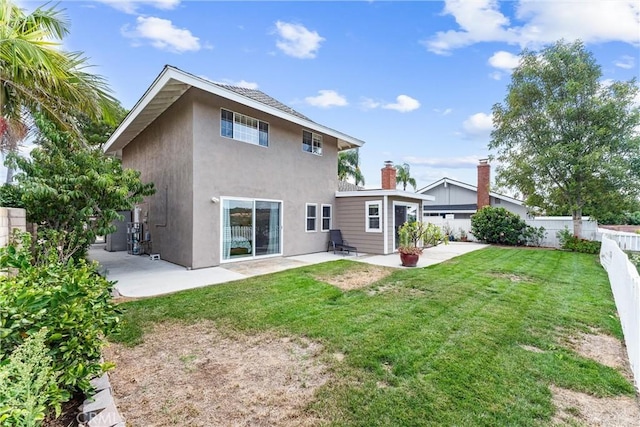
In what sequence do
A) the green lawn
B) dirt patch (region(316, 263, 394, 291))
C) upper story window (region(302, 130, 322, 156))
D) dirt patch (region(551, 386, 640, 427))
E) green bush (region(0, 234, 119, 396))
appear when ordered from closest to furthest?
green bush (region(0, 234, 119, 396)), dirt patch (region(551, 386, 640, 427)), the green lawn, dirt patch (region(316, 263, 394, 291)), upper story window (region(302, 130, 322, 156))

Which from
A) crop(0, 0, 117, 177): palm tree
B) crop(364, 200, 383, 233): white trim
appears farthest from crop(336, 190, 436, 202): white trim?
crop(0, 0, 117, 177): palm tree

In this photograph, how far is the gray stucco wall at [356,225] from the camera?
12312 millimetres

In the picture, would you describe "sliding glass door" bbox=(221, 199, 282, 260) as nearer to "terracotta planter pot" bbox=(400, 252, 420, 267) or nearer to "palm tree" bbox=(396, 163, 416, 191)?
"terracotta planter pot" bbox=(400, 252, 420, 267)

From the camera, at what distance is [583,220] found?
14.6m

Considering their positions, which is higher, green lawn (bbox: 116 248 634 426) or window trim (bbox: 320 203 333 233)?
window trim (bbox: 320 203 333 233)

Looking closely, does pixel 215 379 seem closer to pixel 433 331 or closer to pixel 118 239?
pixel 433 331

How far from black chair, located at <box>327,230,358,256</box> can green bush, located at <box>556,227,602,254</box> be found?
33.8 feet

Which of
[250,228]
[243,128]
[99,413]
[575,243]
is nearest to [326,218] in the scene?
[250,228]

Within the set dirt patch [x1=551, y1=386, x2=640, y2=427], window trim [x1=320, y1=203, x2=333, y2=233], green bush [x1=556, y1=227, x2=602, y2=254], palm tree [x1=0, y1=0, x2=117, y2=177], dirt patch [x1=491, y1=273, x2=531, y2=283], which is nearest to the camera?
dirt patch [x1=551, y1=386, x2=640, y2=427]

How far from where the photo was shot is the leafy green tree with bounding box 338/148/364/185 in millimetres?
27641

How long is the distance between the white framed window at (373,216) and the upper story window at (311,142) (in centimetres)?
313

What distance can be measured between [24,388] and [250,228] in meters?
8.46

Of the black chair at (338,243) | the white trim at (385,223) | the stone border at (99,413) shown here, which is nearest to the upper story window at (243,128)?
the black chair at (338,243)

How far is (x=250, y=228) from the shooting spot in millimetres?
10141
